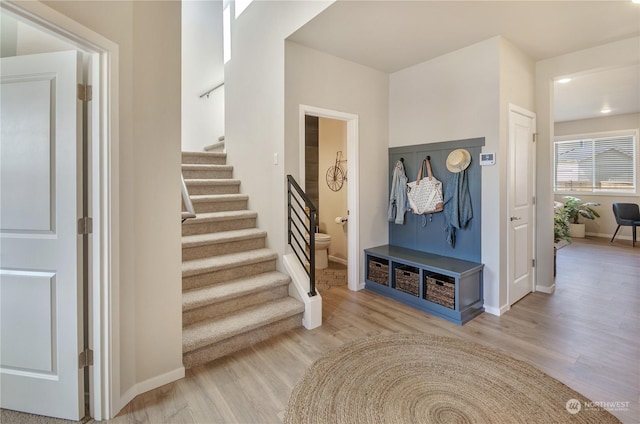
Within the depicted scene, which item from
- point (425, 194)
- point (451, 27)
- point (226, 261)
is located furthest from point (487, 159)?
point (226, 261)

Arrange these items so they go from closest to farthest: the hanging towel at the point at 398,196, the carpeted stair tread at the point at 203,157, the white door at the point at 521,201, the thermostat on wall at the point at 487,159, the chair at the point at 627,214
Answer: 1. the thermostat on wall at the point at 487,159
2. the white door at the point at 521,201
3. the hanging towel at the point at 398,196
4. the carpeted stair tread at the point at 203,157
5. the chair at the point at 627,214

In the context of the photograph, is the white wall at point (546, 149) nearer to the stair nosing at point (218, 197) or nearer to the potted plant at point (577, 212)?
the stair nosing at point (218, 197)

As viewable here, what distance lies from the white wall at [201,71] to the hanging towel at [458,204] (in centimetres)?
338

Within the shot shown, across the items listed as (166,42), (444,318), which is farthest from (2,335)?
(444,318)

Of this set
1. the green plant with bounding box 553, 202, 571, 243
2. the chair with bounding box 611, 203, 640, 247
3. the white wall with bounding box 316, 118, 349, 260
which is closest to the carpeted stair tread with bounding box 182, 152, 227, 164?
the white wall with bounding box 316, 118, 349, 260

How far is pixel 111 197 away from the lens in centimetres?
166

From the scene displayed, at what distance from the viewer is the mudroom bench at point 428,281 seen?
2.90 metres

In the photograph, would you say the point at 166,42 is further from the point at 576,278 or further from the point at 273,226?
the point at 576,278

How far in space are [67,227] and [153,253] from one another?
448 mm

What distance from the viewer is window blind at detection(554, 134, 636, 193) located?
6574 millimetres

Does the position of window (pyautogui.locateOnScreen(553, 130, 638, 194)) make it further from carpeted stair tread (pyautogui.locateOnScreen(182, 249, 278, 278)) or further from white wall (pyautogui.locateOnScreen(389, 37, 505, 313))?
carpeted stair tread (pyautogui.locateOnScreen(182, 249, 278, 278))

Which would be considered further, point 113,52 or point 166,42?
point 166,42

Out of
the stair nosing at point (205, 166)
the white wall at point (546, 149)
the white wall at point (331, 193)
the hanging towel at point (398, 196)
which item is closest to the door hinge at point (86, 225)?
the stair nosing at point (205, 166)

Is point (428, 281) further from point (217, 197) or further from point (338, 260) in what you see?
point (217, 197)
